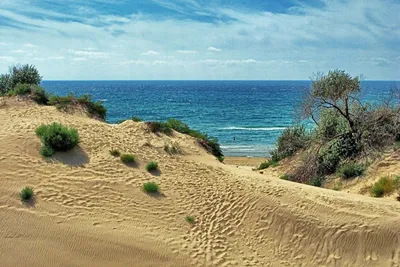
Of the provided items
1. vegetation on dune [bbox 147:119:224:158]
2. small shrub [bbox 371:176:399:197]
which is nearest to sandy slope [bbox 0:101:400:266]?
small shrub [bbox 371:176:399:197]

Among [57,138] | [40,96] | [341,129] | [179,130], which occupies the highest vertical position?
[40,96]

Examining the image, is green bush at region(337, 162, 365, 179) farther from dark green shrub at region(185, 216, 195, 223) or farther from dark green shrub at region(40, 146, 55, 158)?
dark green shrub at region(40, 146, 55, 158)

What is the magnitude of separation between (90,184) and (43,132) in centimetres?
324

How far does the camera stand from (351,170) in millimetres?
17781

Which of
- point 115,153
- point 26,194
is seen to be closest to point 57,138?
point 115,153

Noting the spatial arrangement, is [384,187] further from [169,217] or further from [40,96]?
[40,96]

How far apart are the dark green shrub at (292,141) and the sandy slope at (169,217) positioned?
993 centimetres

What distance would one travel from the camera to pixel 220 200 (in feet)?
42.7

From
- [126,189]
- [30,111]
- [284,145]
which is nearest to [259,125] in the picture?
[284,145]

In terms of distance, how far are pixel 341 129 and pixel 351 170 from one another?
158 inches

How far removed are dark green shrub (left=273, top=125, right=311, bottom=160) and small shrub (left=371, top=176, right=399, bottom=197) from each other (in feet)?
26.9

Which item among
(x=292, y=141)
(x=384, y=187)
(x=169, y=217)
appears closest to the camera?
(x=169, y=217)

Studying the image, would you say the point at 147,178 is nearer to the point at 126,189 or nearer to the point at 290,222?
the point at 126,189

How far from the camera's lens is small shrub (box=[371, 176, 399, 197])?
14812 mm
